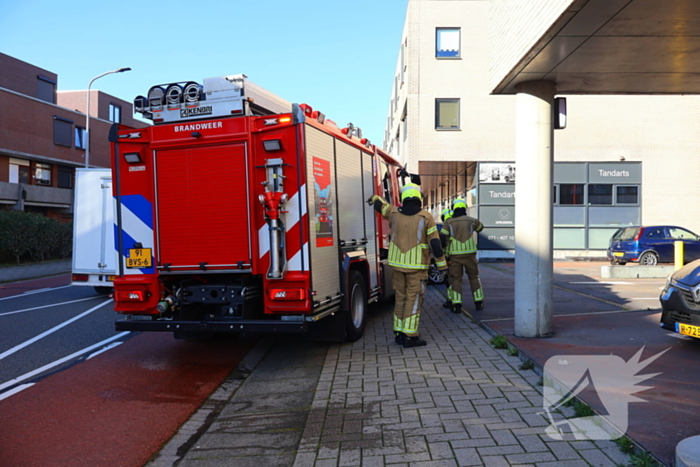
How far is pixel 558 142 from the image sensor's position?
74.1ft

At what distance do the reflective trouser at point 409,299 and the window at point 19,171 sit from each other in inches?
1430

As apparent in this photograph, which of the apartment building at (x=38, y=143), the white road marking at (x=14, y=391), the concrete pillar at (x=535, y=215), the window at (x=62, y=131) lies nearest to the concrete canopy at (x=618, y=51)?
the concrete pillar at (x=535, y=215)

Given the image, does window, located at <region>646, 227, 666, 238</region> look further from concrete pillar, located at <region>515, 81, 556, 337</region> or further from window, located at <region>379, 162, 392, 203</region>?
concrete pillar, located at <region>515, 81, 556, 337</region>

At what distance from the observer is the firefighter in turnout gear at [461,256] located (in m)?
9.34

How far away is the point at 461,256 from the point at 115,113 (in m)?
A: 48.0

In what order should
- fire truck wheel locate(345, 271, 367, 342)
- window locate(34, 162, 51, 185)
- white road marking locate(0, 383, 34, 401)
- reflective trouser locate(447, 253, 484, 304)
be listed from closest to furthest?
1. white road marking locate(0, 383, 34, 401)
2. fire truck wheel locate(345, 271, 367, 342)
3. reflective trouser locate(447, 253, 484, 304)
4. window locate(34, 162, 51, 185)

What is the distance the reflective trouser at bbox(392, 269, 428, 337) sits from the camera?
676 centimetres

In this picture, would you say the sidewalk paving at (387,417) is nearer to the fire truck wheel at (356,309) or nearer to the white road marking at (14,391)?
the fire truck wheel at (356,309)

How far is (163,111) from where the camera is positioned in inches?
245

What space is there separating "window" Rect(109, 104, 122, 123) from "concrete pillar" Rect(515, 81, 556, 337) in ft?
157

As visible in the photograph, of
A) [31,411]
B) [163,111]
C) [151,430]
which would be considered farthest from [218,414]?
[163,111]

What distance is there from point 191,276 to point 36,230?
71.0 ft

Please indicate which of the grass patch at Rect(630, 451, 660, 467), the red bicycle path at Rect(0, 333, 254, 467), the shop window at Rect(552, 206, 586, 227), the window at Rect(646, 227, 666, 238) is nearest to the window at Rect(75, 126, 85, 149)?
the shop window at Rect(552, 206, 586, 227)

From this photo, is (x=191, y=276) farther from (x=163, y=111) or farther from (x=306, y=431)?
(x=306, y=431)
